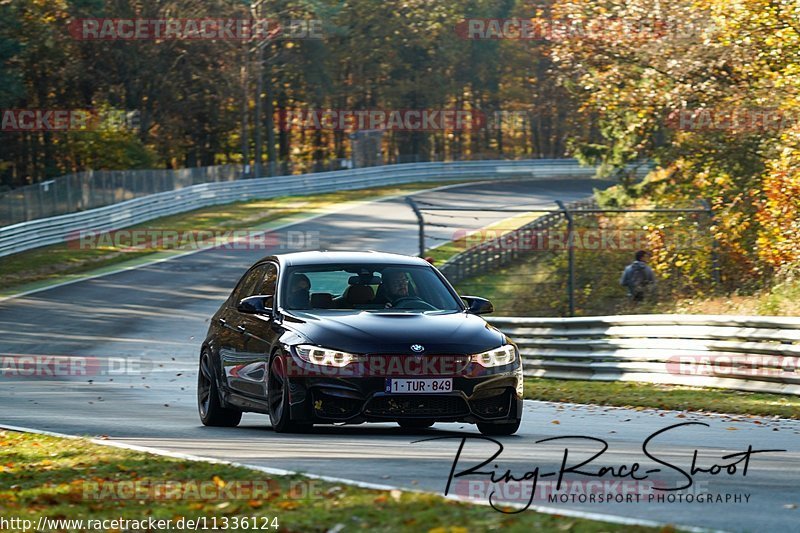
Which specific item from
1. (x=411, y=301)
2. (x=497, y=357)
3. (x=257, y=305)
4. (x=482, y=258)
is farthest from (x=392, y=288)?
(x=482, y=258)

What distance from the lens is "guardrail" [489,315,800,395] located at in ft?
54.7

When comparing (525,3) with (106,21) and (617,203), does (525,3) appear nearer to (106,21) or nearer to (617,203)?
(106,21)

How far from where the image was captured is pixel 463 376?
37.4 ft

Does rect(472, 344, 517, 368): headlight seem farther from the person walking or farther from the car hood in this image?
the person walking

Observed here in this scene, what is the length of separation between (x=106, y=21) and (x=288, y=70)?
1928cm

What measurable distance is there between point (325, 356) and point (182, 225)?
40.3 metres

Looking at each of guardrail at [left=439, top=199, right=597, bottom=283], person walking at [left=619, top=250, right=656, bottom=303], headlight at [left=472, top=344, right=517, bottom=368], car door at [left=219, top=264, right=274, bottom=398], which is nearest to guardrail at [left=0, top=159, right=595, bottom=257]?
guardrail at [left=439, top=199, right=597, bottom=283]

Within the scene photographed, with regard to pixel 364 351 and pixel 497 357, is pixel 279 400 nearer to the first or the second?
pixel 364 351

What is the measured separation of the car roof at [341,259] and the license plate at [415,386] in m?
1.85

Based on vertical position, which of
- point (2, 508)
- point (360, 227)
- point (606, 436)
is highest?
point (2, 508)

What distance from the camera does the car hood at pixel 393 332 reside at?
11.3 m

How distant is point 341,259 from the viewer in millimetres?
12883

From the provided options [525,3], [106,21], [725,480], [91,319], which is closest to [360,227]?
Answer: [91,319]

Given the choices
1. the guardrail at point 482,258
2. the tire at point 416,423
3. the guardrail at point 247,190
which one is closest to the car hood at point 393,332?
the tire at point 416,423
